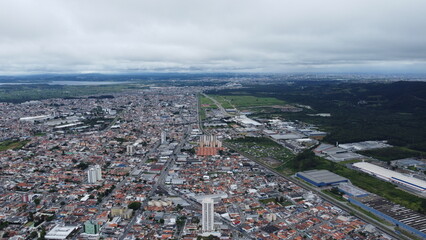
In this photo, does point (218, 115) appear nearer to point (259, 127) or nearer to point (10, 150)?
point (259, 127)

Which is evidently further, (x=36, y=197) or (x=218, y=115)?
(x=218, y=115)

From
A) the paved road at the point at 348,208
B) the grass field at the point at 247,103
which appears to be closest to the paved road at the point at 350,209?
the paved road at the point at 348,208

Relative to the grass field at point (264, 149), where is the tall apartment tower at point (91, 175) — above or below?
above

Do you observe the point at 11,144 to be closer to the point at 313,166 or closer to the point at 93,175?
the point at 93,175

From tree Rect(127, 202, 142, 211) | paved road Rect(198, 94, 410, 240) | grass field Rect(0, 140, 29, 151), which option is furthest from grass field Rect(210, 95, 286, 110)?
tree Rect(127, 202, 142, 211)

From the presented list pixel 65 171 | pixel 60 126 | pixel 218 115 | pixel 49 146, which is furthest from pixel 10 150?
pixel 218 115

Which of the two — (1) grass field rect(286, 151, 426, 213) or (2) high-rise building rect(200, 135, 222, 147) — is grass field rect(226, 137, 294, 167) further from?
(2) high-rise building rect(200, 135, 222, 147)

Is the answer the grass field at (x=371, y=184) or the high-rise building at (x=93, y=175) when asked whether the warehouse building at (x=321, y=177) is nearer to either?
the grass field at (x=371, y=184)
